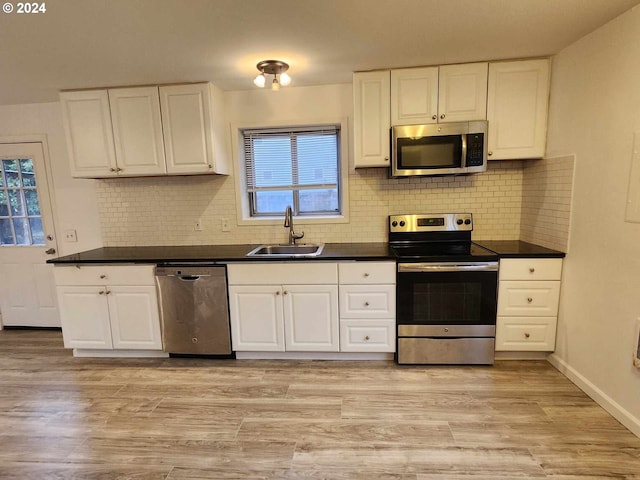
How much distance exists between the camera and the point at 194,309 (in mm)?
2609

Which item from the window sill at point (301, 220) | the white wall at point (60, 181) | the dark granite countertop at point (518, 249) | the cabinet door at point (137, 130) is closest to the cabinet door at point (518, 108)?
Answer: the dark granite countertop at point (518, 249)

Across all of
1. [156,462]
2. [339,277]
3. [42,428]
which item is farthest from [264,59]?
[42,428]

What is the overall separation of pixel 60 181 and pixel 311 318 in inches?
113

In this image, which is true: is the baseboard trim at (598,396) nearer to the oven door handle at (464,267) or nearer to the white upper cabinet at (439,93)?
the oven door handle at (464,267)

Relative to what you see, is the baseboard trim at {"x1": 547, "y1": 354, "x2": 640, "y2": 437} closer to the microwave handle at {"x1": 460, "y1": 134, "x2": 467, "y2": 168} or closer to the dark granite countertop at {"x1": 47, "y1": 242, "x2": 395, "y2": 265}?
the dark granite countertop at {"x1": 47, "y1": 242, "x2": 395, "y2": 265}

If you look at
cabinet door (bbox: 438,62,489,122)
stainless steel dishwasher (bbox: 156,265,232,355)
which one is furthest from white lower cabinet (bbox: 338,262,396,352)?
cabinet door (bbox: 438,62,489,122)

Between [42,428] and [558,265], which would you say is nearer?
[42,428]

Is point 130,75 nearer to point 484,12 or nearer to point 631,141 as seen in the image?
point 484,12

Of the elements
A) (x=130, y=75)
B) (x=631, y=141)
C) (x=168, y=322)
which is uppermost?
(x=130, y=75)

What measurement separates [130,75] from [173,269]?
5.03 feet

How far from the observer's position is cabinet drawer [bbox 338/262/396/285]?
2457 millimetres

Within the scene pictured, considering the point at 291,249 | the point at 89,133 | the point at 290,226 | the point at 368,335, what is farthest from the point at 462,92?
the point at 89,133

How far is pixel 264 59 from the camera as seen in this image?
230 centimetres

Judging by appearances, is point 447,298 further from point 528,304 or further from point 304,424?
point 304,424
